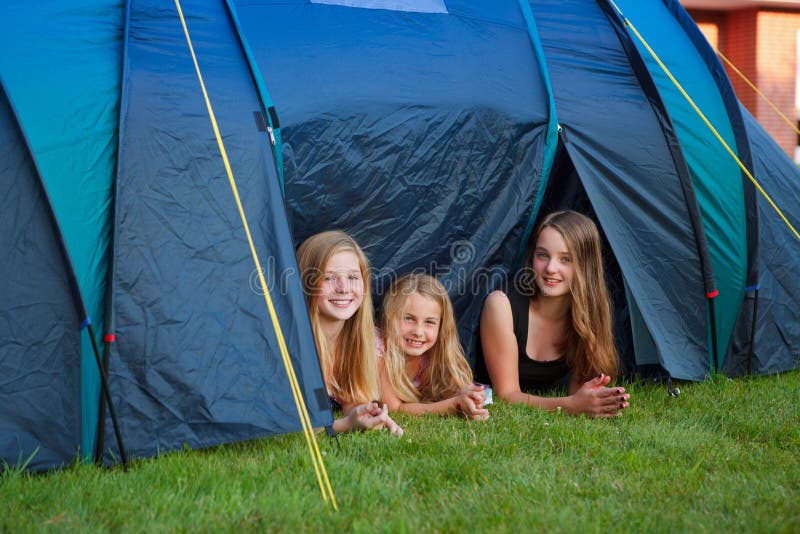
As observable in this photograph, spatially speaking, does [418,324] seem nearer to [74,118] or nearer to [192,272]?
[192,272]

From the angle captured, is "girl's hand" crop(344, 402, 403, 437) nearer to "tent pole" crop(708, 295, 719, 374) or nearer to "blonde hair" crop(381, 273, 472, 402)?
"blonde hair" crop(381, 273, 472, 402)

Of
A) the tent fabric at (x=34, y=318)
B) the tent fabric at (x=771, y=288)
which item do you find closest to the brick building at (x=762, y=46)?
the tent fabric at (x=771, y=288)

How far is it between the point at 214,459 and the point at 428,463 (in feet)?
2.37

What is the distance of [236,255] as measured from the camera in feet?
10.6

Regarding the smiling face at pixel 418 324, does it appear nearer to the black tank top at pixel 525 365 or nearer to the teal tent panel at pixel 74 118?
the black tank top at pixel 525 365

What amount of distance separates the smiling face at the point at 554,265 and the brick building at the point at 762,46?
11.2m

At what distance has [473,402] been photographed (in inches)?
142

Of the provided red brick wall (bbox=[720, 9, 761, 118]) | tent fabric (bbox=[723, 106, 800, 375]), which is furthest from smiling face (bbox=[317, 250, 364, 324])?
red brick wall (bbox=[720, 9, 761, 118])

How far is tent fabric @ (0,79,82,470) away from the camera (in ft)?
9.73


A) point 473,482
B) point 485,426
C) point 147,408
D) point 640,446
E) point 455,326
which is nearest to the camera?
point 473,482

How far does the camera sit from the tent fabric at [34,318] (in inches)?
117

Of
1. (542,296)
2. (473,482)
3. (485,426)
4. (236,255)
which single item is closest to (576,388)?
(542,296)

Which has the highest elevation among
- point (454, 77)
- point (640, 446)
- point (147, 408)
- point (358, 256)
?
point (454, 77)

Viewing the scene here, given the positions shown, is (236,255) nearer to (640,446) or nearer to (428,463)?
(428,463)
